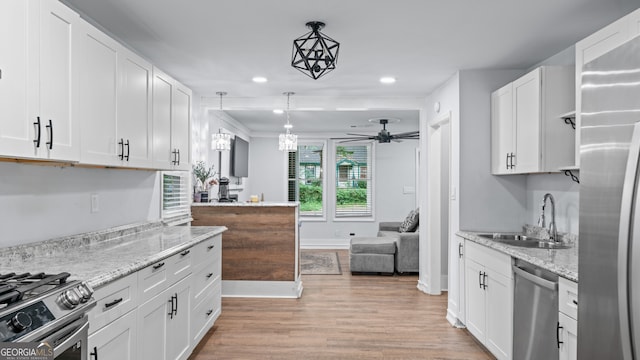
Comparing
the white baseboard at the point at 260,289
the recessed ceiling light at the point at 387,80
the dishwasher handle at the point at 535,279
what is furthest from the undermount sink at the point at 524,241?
the white baseboard at the point at 260,289

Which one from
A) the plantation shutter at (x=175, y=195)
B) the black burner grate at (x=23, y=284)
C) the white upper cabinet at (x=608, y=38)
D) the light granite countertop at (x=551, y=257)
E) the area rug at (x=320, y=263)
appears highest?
the white upper cabinet at (x=608, y=38)

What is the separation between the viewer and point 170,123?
348 centimetres

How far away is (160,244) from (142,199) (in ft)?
3.34

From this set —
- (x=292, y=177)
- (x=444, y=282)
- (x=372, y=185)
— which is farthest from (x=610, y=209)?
(x=292, y=177)

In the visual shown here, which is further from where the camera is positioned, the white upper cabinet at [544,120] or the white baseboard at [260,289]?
the white baseboard at [260,289]

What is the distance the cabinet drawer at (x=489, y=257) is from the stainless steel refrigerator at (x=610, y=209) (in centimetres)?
131

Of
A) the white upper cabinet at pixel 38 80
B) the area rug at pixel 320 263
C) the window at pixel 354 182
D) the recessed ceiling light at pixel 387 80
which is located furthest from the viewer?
the window at pixel 354 182

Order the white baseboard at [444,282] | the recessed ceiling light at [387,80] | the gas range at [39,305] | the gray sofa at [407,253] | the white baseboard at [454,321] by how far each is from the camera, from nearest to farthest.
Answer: the gas range at [39,305] < the white baseboard at [454,321] < the recessed ceiling light at [387,80] < the white baseboard at [444,282] < the gray sofa at [407,253]

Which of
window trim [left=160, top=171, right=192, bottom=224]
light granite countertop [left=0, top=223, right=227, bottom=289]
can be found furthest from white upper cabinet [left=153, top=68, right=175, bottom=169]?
window trim [left=160, top=171, right=192, bottom=224]

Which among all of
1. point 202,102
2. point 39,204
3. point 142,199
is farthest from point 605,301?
point 202,102

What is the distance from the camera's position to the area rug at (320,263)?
638cm

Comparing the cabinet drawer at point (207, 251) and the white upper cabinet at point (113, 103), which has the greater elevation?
the white upper cabinet at point (113, 103)

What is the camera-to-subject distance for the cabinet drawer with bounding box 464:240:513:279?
116 inches

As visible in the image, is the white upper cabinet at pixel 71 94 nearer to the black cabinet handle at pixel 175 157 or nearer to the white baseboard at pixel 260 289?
the black cabinet handle at pixel 175 157
